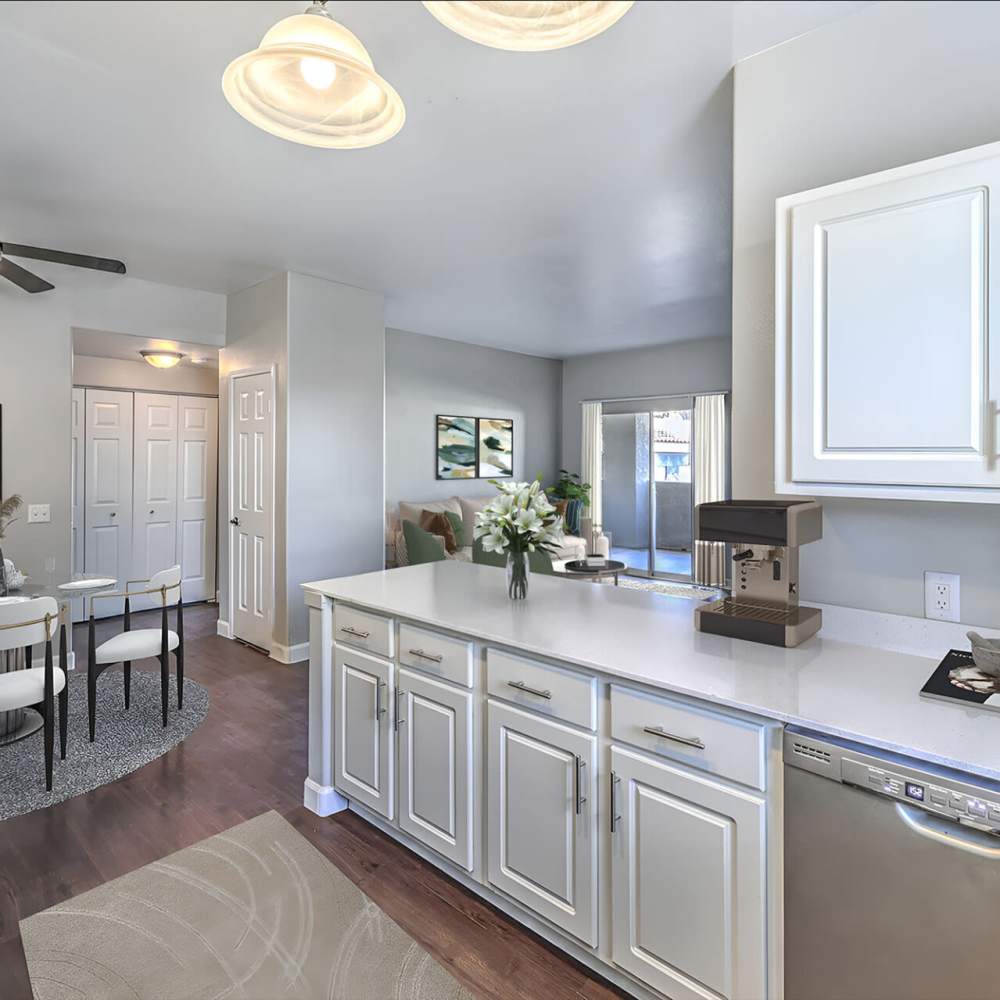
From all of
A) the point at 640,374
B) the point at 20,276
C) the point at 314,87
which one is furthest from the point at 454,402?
the point at 314,87

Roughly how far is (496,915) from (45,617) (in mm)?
2117

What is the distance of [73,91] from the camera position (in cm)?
209

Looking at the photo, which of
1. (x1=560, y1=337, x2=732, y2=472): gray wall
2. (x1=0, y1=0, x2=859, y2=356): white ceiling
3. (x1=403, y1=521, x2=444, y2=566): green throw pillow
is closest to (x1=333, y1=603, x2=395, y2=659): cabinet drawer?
(x1=0, y1=0, x2=859, y2=356): white ceiling

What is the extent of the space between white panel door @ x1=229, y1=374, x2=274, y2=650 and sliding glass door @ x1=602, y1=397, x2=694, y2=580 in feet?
14.5

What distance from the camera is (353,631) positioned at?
225cm

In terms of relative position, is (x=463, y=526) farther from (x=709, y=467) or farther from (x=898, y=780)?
(x=898, y=780)

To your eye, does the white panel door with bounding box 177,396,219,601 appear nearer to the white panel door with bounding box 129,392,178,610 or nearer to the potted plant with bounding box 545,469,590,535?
the white panel door with bounding box 129,392,178,610

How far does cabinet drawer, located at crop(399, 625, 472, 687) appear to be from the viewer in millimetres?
1854

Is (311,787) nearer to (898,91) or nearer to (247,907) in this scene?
(247,907)

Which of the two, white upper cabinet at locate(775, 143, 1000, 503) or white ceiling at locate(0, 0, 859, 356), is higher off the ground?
white ceiling at locate(0, 0, 859, 356)

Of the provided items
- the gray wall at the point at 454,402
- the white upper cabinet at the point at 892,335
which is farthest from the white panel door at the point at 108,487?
the white upper cabinet at the point at 892,335

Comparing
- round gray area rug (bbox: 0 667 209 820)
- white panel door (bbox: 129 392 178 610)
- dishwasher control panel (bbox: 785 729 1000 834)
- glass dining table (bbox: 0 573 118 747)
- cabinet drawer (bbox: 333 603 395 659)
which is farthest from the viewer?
white panel door (bbox: 129 392 178 610)

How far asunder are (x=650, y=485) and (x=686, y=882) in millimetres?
6245

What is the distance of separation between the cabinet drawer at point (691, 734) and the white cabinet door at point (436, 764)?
0.55 metres
